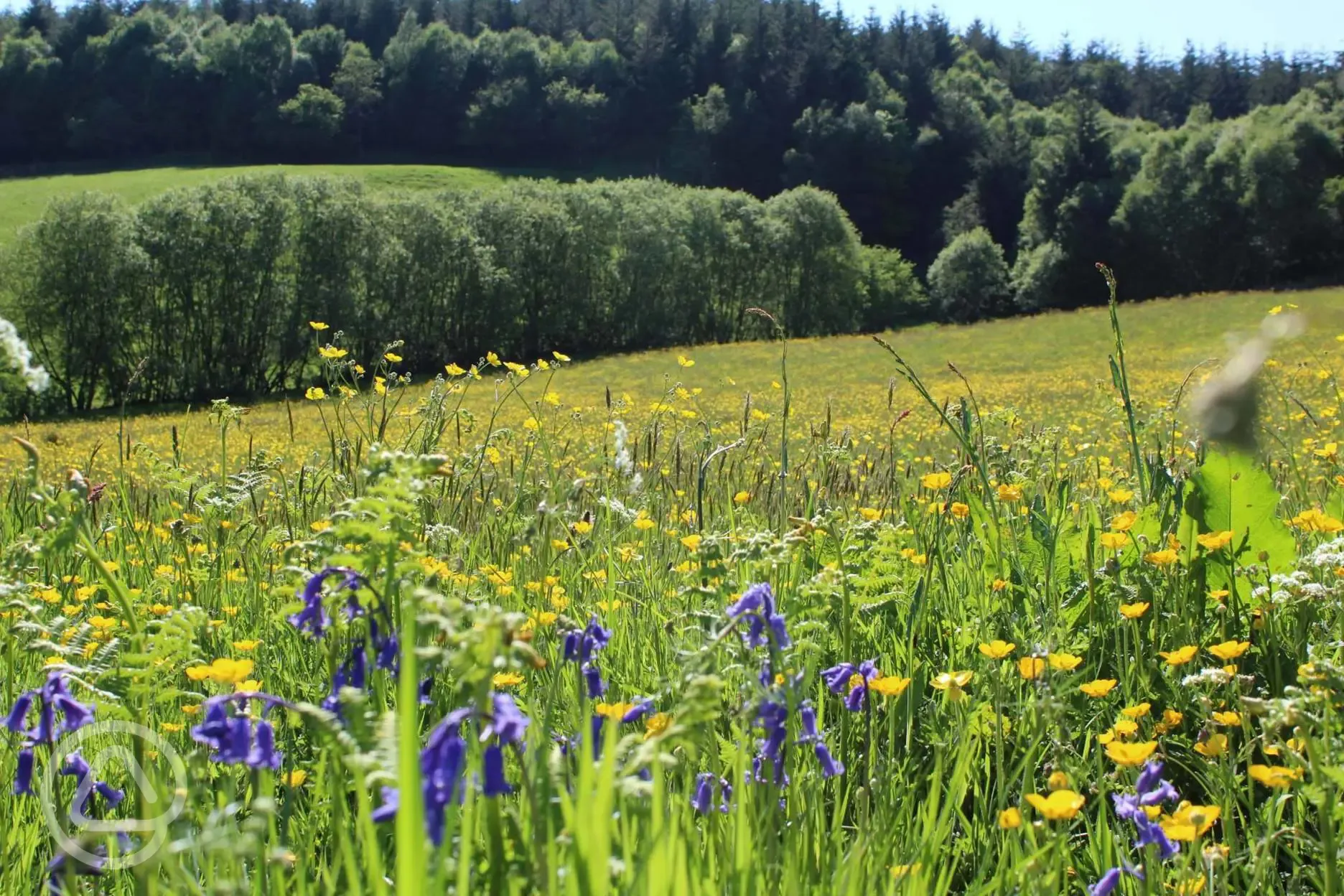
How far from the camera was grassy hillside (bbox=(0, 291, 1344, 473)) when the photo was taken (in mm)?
16547

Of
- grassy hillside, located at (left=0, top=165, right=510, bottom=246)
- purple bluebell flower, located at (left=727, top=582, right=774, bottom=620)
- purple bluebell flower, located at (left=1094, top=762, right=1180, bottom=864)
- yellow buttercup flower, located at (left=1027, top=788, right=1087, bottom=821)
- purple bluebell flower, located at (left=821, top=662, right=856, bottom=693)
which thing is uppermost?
grassy hillside, located at (left=0, top=165, right=510, bottom=246)

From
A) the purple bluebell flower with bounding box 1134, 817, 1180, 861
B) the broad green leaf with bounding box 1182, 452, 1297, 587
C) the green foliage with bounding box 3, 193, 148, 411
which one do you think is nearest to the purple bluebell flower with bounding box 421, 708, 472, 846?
the purple bluebell flower with bounding box 1134, 817, 1180, 861

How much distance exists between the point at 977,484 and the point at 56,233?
41.3 metres

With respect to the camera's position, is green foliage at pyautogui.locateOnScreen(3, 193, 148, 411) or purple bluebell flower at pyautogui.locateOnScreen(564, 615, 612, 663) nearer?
purple bluebell flower at pyautogui.locateOnScreen(564, 615, 612, 663)

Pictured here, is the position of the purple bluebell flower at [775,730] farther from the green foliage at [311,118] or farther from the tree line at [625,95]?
the green foliage at [311,118]

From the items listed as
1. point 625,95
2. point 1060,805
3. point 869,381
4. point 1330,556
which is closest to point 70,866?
point 1060,805

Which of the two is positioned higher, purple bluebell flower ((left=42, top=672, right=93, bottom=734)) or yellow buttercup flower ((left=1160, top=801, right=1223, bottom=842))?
purple bluebell flower ((left=42, top=672, right=93, bottom=734))

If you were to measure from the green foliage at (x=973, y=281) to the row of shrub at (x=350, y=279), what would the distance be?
841 inches

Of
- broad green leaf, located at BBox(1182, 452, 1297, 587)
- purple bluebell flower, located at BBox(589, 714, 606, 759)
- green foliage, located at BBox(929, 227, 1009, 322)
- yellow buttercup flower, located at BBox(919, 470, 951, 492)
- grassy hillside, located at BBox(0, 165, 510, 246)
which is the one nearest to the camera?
purple bluebell flower, located at BBox(589, 714, 606, 759)

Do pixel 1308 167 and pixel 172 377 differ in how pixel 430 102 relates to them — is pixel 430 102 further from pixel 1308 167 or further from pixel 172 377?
pixel 1308 167

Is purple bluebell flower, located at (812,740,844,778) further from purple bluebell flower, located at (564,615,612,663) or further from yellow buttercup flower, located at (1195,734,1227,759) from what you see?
yellow buttercup flower, located at (1195,734,1227,759)

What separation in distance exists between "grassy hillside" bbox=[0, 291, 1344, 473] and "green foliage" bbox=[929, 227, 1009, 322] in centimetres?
2818

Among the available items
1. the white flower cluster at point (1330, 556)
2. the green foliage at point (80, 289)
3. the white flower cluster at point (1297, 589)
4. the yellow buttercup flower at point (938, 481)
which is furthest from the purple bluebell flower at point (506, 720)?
the green foliage at point (80, 289)

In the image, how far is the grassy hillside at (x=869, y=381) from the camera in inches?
651
